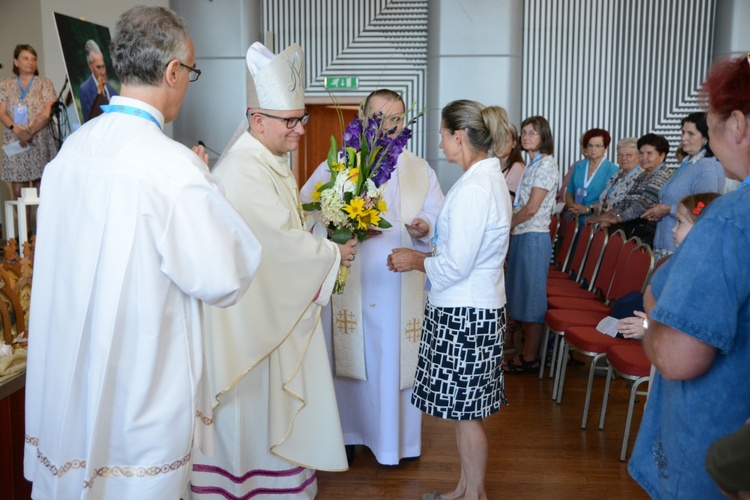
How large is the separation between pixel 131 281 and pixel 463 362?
143 cm

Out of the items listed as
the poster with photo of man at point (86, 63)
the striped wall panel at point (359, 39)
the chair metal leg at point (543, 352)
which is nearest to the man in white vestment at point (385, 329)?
the chair metal leg at point (543, 352)

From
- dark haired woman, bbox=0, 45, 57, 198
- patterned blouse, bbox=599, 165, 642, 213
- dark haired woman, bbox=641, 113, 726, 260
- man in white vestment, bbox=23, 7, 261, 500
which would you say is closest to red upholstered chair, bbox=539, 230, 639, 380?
dark haired woman, bbox=641, 113, 726, 260

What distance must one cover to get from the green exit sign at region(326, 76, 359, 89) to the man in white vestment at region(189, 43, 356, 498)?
5951 mm

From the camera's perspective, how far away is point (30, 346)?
189 centimetres

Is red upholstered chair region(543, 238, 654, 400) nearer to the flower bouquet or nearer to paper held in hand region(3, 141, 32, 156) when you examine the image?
the flower bouquet

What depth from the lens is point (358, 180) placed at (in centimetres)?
287

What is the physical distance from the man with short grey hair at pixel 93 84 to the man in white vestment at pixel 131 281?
4.49 m

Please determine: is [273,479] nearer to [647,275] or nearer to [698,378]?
[698,378]

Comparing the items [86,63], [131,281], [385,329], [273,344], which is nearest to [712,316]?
[131,281]

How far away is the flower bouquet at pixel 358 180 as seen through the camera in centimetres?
286

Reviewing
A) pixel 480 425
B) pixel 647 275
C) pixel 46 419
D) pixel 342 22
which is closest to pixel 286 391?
pixel 480 425

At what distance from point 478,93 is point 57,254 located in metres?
6.87

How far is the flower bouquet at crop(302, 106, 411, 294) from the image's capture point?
2863mm

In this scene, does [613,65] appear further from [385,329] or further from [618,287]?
[385,329]
